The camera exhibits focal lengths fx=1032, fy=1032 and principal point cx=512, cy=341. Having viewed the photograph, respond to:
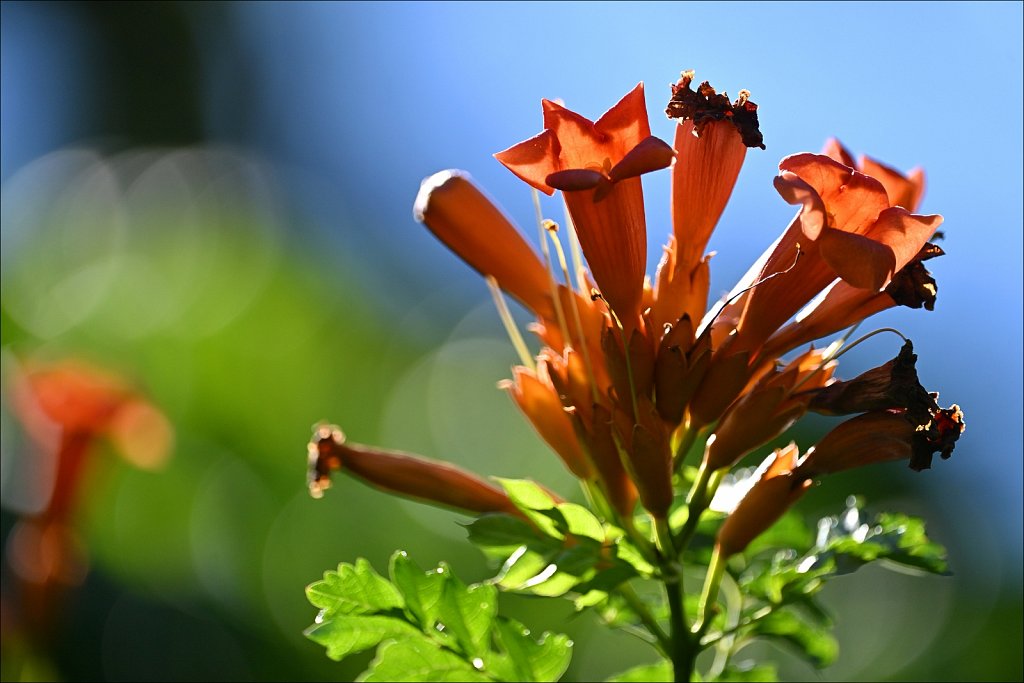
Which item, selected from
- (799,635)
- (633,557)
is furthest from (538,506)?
(799,635)

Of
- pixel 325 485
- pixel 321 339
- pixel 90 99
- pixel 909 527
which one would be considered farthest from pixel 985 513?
pixel 90 99

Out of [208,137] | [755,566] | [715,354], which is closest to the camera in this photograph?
[715,354]

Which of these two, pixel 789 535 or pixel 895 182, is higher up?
pixel 895 182

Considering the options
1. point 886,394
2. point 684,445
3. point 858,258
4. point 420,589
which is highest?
point 858,258

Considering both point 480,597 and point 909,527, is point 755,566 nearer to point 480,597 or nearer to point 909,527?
point 909,527

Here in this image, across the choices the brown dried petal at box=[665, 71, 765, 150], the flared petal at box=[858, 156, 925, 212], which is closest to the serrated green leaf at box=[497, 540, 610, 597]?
the brown dried petal at box=[665, 71, 765, 150]

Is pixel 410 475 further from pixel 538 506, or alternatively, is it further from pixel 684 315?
pixel 684 315

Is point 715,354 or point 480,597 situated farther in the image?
point 715,354
